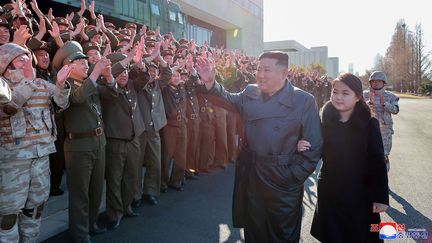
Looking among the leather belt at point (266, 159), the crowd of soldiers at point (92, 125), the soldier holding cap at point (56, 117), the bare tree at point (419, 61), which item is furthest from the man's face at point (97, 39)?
the bare tree at point (419, 61)

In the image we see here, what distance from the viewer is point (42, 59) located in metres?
4.49

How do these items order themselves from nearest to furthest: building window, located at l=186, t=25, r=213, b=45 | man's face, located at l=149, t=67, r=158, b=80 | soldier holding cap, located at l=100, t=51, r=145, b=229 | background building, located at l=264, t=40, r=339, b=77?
soldier holding cap, located at l=100, t=51, r=145, b=229, man's face, located at l=149, t=67, r=158, b=80, building window, located at l=186, t=25, r=213, b=45, background building, located at l=264, t=40, r=339, b=77

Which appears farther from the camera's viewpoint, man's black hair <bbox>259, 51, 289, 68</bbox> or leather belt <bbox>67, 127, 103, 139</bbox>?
leather belt <bbox>67, 127, 103, 139</bbox>

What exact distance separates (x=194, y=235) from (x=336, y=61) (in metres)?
92.3

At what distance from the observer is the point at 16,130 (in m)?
2.90

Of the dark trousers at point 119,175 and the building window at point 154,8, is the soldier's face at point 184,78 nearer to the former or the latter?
the dark trousers at point 119,175

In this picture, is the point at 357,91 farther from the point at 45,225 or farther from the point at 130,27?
the point at 130,27

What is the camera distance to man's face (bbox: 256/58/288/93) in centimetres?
270

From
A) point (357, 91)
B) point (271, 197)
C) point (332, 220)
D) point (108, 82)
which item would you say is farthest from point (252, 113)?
point (108, 82)

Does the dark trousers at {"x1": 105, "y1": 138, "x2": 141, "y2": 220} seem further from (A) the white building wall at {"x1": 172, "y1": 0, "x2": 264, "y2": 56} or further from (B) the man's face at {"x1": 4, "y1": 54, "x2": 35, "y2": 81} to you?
(A) the white building wall at {"x1": 172, "y1": 0, "x2": 264, "y2": 56}

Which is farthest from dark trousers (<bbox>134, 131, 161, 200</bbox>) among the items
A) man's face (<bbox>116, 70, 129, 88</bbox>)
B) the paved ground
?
man's face (<bbox>116, 70, 129, 88</bbox>)

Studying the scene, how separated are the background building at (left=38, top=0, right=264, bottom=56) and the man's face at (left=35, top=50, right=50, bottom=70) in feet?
16.8

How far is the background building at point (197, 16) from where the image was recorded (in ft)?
32.5

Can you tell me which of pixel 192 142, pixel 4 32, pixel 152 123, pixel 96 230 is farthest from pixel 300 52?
pixel 96 230
